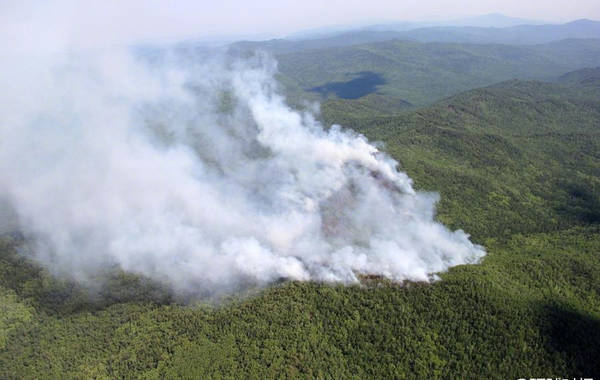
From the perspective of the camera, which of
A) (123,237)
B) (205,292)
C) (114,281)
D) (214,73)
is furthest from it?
(214,73)

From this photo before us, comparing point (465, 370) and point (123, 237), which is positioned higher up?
point (123, 237)

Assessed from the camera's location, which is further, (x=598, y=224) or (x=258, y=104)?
(x=258, y=104)

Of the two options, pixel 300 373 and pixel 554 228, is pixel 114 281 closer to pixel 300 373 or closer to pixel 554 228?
pixel 300 373

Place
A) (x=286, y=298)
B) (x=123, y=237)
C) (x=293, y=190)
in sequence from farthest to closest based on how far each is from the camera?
(x=293, y=190) < (x=123, y=237) < (x=286, y=298)

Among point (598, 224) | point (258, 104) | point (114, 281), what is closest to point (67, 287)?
point (114, 281)

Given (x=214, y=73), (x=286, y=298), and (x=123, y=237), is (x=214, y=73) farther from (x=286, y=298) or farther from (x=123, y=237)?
(x=286, y=298)

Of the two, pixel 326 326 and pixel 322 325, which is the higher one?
pixel 322 325

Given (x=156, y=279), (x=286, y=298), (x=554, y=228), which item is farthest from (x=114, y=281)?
(x=554, y=228)

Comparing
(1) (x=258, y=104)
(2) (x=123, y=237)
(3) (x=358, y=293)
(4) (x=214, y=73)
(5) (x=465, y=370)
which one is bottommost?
A: (5) (x=465, y=370)

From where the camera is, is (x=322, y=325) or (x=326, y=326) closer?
(x=326, y=326)

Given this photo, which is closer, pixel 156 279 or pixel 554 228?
pixel 156 279
